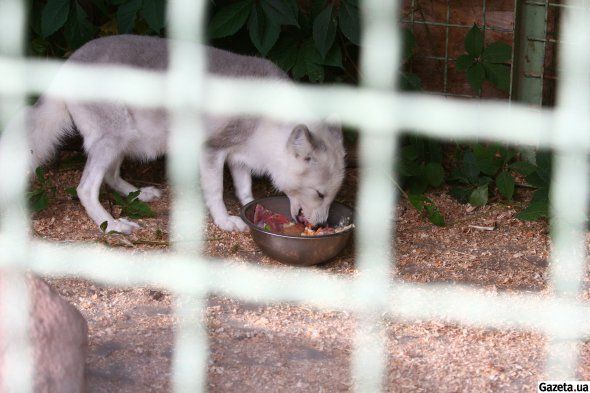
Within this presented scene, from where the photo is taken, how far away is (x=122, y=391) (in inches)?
109

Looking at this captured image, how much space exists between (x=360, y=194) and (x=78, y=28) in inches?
57.7

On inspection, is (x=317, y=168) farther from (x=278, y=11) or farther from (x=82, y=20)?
(x=82, y=20)

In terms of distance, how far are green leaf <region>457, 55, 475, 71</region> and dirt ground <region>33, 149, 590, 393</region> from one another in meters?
0.77

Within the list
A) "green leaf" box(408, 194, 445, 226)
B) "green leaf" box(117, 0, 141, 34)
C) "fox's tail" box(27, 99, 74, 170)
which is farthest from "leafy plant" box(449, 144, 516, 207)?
"fox's tail" box(27, 99, 74, 170)

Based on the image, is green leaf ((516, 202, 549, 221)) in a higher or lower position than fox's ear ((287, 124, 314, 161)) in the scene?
lower

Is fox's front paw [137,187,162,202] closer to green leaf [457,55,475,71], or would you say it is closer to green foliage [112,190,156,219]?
green foliage [112,190,156,219]

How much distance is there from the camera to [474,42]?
4.57m

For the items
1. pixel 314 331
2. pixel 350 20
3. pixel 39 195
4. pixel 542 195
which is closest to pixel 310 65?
pixel 350 20

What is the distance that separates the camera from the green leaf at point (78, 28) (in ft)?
14.4

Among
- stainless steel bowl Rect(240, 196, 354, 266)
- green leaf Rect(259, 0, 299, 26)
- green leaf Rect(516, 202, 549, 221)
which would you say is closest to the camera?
stainless steel bowl Rect(240, 196, 354, 266)

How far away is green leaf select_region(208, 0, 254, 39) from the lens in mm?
4191

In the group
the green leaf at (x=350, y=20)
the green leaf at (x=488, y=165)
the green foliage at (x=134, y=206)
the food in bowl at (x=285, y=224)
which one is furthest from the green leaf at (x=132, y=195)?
the green leaf at (x=488, y=165)

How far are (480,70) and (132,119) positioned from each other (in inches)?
61.9

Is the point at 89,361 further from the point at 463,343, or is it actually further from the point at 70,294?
the point at 463,343
